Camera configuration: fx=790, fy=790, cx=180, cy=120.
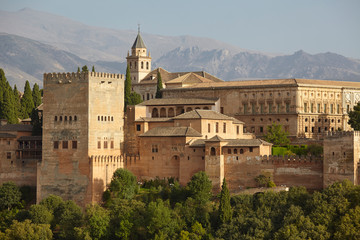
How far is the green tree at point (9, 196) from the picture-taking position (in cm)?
7131

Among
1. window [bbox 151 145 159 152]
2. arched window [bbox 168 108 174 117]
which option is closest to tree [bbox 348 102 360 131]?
arched window [bbox 168 108 174 117]

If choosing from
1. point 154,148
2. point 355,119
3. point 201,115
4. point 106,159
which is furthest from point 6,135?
point 355,119

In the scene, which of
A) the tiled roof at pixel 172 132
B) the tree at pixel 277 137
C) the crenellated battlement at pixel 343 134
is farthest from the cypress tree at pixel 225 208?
the tree at pixel 277 137

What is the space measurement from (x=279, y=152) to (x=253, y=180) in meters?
6.76

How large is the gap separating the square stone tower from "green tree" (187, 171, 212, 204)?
9017 mm

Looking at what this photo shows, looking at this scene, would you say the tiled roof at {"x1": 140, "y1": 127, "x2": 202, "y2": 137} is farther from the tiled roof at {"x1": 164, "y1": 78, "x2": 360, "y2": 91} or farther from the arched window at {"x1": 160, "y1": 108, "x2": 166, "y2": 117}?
the tiled roof at {"x1": 164, "y1": 78, "x2": 360, "y2": 91}

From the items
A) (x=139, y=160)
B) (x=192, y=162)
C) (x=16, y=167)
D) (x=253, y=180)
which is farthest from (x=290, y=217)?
(x=16, y=167)

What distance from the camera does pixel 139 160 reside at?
7119cm

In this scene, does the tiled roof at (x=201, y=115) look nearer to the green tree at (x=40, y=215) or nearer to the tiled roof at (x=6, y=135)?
the green tree at (x=40, y=215)

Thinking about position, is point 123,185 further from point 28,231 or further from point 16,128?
point 16,128

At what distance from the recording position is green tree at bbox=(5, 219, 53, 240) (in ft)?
204

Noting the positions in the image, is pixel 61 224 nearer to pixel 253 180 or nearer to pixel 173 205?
pixel 173 205

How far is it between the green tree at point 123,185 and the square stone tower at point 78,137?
4.16 feet

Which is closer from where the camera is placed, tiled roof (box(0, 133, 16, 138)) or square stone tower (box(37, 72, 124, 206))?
square stone tower (box(37, 72, 124, 206))
